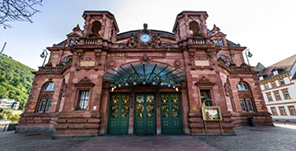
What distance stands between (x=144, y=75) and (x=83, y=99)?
6.14 m

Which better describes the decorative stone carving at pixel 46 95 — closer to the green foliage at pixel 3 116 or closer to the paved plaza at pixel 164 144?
the paved plaza at pixel 164 144

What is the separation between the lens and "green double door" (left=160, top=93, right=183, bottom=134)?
1067 centimetres

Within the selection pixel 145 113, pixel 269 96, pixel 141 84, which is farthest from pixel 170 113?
pixel 269 96

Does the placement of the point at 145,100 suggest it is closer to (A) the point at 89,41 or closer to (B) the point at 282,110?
(A) the point at 89,41

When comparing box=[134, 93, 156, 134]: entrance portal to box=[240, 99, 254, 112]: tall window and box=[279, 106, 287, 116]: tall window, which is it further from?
box=[279, 106, 287, 116]: tall window

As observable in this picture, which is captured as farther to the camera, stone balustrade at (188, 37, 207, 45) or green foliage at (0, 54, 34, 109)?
green foliage at (0, 54, 34, 109)

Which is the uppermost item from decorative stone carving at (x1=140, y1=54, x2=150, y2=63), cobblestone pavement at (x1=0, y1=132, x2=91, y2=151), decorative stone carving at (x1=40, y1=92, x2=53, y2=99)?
decorative stone carving at (x1=140, y1=54, x2=150, y2=63)

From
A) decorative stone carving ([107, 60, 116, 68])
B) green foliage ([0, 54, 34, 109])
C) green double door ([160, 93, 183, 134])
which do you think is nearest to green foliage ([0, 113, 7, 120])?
green foliage ([0, 54, 34, 109])

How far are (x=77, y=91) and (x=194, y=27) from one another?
15.8 m

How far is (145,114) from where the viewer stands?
36.8ft

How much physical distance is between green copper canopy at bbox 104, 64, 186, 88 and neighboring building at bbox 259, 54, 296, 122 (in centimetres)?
3101

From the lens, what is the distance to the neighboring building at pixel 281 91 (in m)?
26.0

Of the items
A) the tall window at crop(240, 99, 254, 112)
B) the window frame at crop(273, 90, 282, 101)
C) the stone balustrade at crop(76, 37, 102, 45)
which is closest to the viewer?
the stone balustrade at crop(76, 37, 102, 45)

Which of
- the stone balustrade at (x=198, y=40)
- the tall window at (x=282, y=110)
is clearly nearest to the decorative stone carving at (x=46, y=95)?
the stone balustrade at (x=198, y=40)
